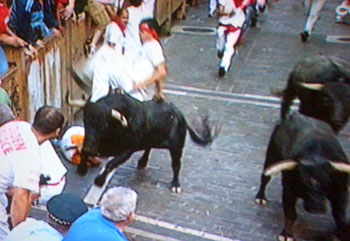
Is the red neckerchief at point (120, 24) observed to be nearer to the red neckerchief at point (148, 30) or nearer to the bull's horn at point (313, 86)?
the red neckerchief at point (148, 30)

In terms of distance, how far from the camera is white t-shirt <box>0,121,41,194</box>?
536 cm

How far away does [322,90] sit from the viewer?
27.9ft

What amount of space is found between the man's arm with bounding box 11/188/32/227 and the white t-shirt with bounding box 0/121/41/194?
52 mm

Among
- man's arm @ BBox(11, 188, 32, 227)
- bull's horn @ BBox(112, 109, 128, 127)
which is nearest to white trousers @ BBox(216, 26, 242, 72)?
bull's horn @ BBox(112, 109, 128, 127)

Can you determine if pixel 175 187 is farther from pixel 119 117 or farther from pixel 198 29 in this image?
pixel 198 29

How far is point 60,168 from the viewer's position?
21.5ft

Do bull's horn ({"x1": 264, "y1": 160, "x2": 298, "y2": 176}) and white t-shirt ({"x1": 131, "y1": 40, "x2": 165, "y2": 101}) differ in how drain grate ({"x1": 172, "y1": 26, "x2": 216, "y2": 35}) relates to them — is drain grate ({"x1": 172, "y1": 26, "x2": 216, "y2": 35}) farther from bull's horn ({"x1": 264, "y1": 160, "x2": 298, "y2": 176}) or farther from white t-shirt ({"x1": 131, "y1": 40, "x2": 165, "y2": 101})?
bull's horn ({"x1": 264, "y1": 160, "x2": 298, "y2": 176})

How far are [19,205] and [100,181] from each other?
8.98 feet

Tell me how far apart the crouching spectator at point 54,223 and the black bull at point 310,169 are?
99.2 inches

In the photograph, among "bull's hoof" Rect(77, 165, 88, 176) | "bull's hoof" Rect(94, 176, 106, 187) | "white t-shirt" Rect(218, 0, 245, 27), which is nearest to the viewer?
"bull's hoof" Rect(94, 176, 106, 187)

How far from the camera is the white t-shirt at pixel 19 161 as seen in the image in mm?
5359

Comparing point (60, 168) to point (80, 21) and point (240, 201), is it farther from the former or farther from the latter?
point (80, 21)

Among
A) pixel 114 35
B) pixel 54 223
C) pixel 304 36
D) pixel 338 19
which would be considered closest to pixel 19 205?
pixel 54 223

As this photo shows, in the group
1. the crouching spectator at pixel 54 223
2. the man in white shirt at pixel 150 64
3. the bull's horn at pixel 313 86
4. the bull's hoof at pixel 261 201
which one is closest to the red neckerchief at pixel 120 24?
the man in white shirt at pixel 150 64
